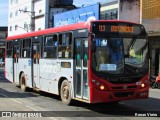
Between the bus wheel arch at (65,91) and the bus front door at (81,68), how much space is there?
682 millimetres

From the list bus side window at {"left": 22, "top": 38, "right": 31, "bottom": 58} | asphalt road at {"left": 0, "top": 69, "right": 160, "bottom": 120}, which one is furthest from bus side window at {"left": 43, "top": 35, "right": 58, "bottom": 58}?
bus side window at {"left": 22, "top": 38, "right": 31, "bottom": 58}

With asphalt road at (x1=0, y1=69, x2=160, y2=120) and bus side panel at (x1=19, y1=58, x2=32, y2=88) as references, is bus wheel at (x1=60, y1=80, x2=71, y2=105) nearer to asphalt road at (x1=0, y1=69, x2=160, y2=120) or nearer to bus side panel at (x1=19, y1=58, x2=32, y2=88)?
asphalt road at (x1=0, y1=69, x2=160, y2=120)

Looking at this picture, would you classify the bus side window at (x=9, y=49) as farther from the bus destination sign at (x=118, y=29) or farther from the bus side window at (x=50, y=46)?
the bus destination sign at (x=118, y=29)

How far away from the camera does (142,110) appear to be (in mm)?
12797

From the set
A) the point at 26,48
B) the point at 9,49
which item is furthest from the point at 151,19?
the point at 26,48

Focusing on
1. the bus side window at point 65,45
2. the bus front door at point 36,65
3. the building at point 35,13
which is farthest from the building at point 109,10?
the building at point 35,13


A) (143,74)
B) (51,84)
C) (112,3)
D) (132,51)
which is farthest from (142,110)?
(112,3)

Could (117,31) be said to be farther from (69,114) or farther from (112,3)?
(112,3)

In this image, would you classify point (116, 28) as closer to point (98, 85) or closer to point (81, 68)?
point (81, 68)

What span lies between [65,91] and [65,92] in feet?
0.12

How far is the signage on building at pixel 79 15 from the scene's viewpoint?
38225 millimetres

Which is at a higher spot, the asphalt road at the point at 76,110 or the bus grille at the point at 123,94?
the bus grille at the point at 123,94

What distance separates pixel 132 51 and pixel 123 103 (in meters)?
2.91

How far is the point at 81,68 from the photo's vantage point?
1269cm
